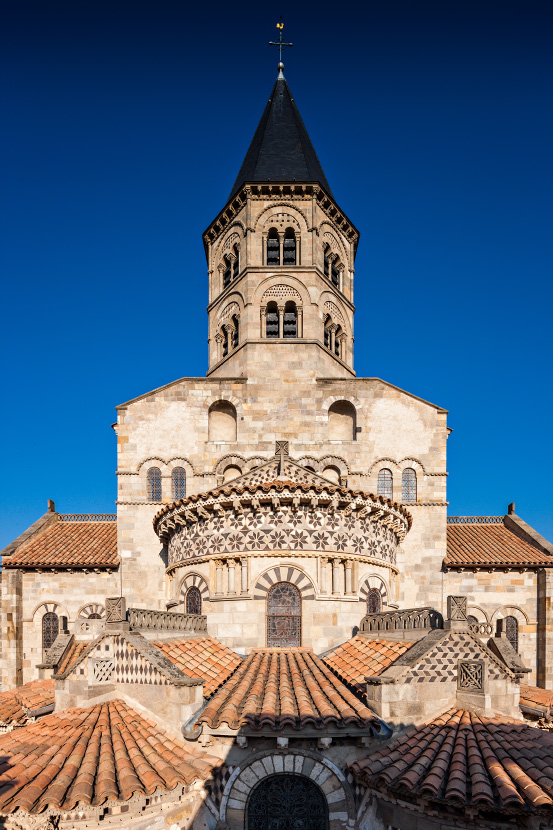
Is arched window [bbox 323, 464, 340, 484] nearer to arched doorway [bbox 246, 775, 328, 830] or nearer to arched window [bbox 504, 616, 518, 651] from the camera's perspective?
arched window [bbox 504, 616, 518, 651]

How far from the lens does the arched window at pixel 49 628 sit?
85.2 feet

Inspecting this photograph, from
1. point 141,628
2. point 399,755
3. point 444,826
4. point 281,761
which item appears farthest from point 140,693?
point 444,826

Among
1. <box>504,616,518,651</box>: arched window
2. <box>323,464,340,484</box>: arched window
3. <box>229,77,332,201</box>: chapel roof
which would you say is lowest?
<box>504,616,518,651</box>: arched window

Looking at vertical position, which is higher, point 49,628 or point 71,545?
point 71,545

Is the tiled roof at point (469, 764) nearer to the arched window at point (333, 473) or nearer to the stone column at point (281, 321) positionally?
the arched window at point (333, 473)

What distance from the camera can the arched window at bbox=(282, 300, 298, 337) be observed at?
29656 millimetres

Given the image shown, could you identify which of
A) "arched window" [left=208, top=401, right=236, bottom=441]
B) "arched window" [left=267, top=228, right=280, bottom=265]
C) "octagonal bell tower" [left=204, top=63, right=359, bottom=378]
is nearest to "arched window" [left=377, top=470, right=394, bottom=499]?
"octagonal bell tower" [left=204, top=63, right=359, bottom=378]

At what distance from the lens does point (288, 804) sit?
1216cm

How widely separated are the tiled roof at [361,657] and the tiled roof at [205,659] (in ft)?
8.03

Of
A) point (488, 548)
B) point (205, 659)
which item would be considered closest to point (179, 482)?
point (205, 659)

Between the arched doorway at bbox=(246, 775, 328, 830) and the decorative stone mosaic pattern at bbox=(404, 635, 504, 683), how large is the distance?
8.80 ft

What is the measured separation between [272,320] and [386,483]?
8.87 m

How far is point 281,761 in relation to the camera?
39.5 feet

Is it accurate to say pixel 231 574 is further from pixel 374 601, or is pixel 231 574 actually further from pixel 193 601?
pixel 374 601
